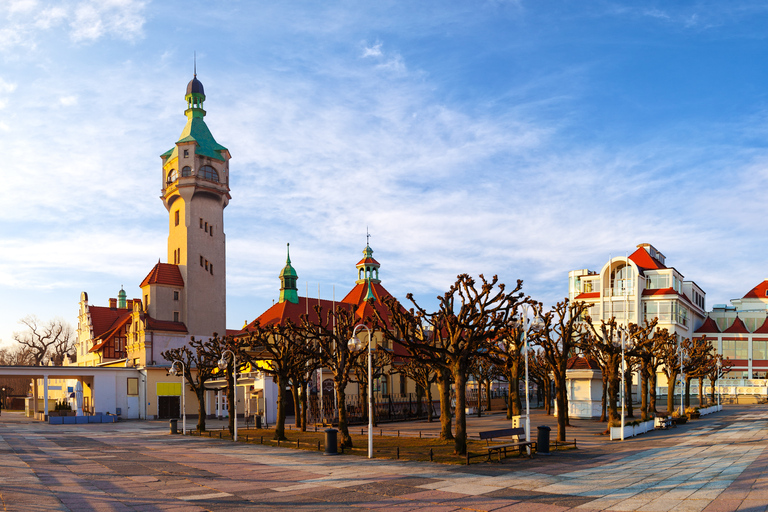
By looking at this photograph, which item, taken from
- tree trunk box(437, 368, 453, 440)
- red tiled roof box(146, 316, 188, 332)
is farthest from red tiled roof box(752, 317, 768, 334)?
red tiled roof box(146, 316, 188, 332)

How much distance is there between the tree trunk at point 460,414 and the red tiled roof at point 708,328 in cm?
8457

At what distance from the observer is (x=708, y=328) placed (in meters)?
100

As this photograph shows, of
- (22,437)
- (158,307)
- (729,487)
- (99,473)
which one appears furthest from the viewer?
(158,307)

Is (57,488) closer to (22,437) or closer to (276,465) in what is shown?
(276,465)

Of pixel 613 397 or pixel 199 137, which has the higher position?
pixel 199 137

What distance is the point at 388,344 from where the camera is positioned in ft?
257

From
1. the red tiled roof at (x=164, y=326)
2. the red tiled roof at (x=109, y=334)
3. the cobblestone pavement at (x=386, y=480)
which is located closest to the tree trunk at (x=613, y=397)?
Result: the cobblestone pavement at (x=386, y=480)

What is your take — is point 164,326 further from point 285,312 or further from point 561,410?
point 561,410

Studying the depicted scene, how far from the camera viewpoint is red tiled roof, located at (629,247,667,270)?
9224 centimetres

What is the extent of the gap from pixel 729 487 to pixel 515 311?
13735 mm

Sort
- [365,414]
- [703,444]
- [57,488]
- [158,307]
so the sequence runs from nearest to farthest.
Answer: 1. [57,488]
2. [703,444]
3. [365,414]
4. [158,307]

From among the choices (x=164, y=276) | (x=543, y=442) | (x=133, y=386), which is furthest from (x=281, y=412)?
(x=164, y=276)

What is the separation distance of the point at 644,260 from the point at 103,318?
270ft

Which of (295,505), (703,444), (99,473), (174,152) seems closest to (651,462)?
(703,444)
